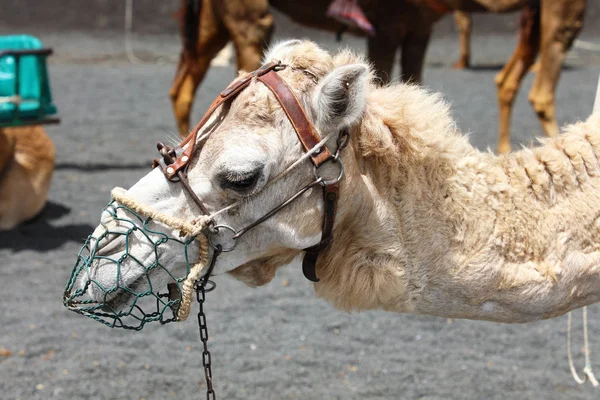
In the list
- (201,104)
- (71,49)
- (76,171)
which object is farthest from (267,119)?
(71,49)

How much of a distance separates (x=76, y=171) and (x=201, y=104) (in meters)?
3.09

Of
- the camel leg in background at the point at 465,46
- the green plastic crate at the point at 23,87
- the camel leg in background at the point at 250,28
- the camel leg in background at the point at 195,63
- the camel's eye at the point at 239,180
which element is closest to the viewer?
the camel's eye at the point at 239,180

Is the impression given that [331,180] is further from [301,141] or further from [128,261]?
[128,261]

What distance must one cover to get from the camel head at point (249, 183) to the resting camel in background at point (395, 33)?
4.54 meters

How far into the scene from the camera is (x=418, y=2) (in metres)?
6.78

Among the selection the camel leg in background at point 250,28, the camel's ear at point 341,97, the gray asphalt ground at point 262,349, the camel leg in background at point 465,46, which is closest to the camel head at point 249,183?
the camel's ear at point 341,97

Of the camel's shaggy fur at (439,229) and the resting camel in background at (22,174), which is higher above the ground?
the camel's shaggy fur at (439,229)

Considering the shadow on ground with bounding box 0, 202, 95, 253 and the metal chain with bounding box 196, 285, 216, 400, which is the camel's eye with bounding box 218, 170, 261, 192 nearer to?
the metal chain with bounding box 196, 285, 216, 400

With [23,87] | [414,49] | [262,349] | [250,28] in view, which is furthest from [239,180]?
[414,49]

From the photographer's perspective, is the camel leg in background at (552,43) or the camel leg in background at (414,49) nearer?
the camel leg in background at (552,43)

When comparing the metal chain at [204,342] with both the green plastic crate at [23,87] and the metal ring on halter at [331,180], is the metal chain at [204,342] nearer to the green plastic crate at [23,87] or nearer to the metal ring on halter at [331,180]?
the metal ring on halter at [331,180]

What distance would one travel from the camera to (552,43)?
6.78 metres

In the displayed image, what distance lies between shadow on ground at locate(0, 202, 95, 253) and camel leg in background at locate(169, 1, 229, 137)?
1510 millimetres

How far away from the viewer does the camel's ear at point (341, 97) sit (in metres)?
1.90
